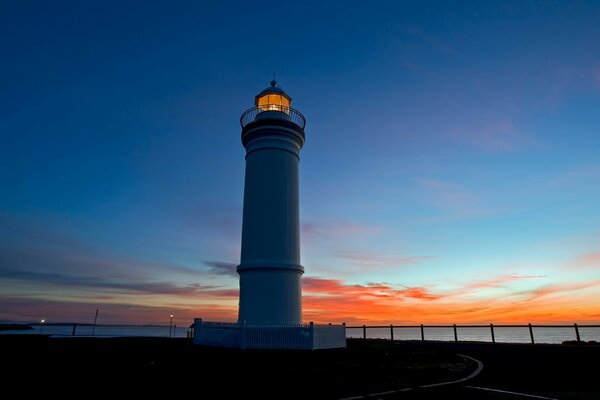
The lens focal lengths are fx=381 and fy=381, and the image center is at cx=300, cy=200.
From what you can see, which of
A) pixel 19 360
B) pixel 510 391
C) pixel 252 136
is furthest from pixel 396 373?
pixel 252 136

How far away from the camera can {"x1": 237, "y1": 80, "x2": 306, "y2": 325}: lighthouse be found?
58.0 ft

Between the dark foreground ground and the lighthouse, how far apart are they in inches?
153

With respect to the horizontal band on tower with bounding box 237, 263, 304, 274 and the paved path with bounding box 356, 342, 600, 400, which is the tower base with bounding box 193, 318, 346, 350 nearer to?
the horizontal band on tower with bounding box 237, 263, 304, 274

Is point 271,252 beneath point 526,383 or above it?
above

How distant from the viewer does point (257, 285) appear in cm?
1780

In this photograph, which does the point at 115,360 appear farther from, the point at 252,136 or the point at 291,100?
the point at 291,100

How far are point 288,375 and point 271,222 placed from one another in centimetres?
964

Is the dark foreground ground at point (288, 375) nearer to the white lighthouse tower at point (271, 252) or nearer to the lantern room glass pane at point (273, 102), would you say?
the white lighthouse tower at point (271, 252)

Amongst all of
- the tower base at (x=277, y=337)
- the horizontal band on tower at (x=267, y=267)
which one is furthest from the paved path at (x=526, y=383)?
the horizontal band on tower at (x=267, y=267)

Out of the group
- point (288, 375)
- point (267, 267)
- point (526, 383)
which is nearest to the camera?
point (526, 383)

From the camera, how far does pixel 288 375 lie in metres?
9.65

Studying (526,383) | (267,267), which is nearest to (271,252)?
Result: (267,267)

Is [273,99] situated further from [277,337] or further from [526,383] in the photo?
[526,383]

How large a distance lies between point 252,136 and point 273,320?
925 cm
